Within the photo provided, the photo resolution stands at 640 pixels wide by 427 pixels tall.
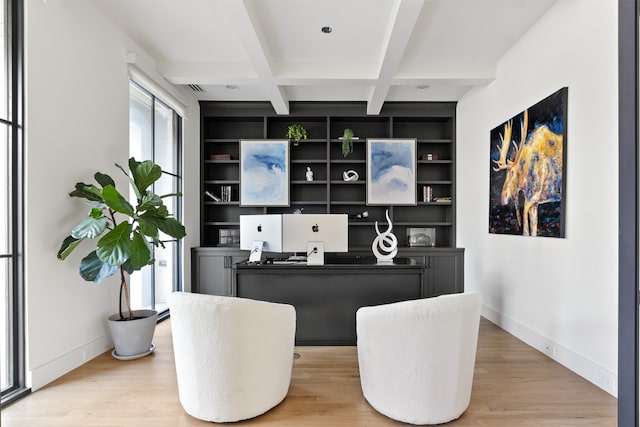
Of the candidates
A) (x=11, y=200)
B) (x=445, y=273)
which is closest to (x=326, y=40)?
(x=11, y=200)

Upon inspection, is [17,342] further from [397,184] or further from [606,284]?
[397,184]

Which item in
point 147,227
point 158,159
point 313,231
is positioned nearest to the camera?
point 147,227

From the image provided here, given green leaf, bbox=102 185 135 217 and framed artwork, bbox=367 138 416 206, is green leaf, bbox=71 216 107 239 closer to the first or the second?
→ green leaf, bbox=102 185 135 217

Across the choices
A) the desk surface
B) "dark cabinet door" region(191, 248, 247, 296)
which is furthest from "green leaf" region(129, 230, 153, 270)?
"dark cabinet door" region(191, 248, 247, 296)

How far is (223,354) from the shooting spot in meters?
2.10

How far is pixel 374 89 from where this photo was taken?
4605 mm

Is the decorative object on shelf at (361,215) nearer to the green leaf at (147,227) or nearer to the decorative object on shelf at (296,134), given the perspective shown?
the decorative object on shelf at (296,134)

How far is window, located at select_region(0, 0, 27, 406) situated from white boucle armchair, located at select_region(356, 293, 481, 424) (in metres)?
2.35

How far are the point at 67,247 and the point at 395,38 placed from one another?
312 cm

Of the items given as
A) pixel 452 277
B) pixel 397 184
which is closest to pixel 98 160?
pixel 397 184

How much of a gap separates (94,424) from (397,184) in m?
4.49

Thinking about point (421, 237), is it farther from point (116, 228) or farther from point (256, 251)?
point (116, 228)

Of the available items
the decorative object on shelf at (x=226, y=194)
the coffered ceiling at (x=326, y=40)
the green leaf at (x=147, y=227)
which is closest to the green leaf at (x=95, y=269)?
the green leaf at (x=147, y=227)

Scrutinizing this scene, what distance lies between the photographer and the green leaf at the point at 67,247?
2.69 meters
